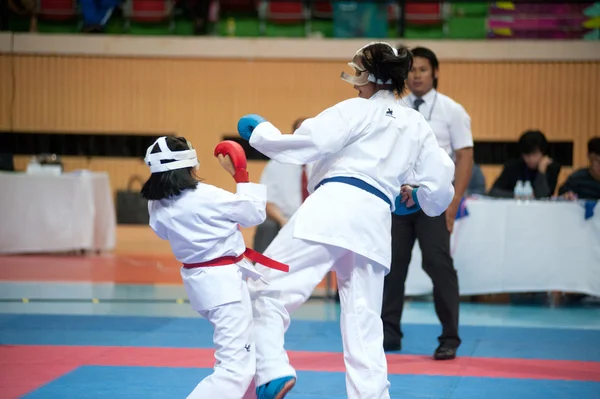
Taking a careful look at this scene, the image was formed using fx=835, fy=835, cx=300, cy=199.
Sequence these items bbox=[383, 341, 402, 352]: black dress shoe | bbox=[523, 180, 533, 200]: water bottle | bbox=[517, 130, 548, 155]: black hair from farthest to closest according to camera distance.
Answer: bbox=[517, 130, 548, 155]: black hair
bbox=[523, 180, 533, 200]: water bottle
bbox=[383, 341, 402, 352]: black dress shoe

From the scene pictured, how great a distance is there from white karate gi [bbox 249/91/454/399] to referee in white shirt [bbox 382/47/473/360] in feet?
4.97

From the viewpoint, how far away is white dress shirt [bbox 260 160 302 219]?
20.9 feet

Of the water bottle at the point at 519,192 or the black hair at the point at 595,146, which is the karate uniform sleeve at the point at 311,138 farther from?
the black hair at the point at 595,146

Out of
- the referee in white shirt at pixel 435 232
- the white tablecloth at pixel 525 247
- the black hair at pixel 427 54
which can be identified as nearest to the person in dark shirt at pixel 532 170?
the white tablecloth at pixel 525 247

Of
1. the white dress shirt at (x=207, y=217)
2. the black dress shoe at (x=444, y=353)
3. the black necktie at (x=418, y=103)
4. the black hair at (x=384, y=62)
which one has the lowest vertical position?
the black dress shoe at (x=444, y=353)

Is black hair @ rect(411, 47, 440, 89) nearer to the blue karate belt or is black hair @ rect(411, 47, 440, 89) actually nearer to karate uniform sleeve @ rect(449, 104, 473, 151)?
karate uniform sleeve @ rect(449, 104, 473, 151)

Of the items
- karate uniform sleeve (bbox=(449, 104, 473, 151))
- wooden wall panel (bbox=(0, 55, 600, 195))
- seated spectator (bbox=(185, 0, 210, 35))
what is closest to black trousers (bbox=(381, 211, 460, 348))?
karate uniform sleeve (bbox=(449, 104, 473, 151))

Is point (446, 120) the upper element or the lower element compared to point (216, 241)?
upper

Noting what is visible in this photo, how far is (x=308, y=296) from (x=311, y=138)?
56 cm

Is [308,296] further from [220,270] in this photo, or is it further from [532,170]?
[532,170]

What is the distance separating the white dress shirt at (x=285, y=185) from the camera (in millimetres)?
6375

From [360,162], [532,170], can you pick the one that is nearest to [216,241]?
[360,162]

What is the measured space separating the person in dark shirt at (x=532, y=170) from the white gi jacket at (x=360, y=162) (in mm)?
4141

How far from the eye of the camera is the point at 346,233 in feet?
9.65
